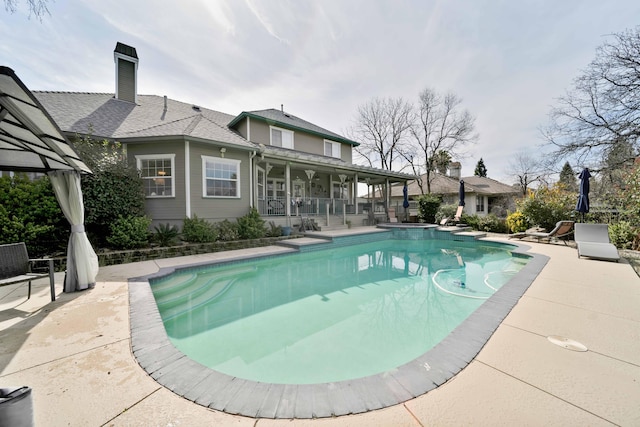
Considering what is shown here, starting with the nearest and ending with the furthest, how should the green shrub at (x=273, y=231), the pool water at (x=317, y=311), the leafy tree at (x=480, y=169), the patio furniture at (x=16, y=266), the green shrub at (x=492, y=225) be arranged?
the pool water at (x=317, y=311) < the patio furniture at (x=16, y=266) < the green shrub at (x=273, y=231) < the green shrub at (x=492, y=225) < the leafy tree at (x=480, y=169)

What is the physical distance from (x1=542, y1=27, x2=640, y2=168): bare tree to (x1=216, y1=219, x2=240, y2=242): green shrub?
1856cm

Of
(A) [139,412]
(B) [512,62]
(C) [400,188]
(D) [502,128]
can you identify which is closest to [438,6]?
(B) [512,62]

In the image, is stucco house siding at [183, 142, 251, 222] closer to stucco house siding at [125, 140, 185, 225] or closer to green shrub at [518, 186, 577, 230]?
stucco house siding at [125, 140, 185, 225]

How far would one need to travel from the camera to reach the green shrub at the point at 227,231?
30.6 ft

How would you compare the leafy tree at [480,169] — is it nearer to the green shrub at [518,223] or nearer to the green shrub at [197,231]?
the green shrub at [518,223]

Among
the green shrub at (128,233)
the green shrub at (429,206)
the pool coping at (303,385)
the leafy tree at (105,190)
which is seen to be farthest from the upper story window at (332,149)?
the pool coping at (303,385)

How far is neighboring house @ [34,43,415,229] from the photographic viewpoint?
9211 millimetres

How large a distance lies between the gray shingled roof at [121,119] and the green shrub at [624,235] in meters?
14.8

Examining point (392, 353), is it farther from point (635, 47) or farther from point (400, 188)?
point (400, 188)

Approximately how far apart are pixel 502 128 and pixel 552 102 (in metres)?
6.00

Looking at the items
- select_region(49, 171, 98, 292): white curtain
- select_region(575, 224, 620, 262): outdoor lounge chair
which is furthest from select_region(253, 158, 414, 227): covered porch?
select_region(575, 224, 620, 262): outdoor lounge chair

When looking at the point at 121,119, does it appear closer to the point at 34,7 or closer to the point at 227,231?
the point at 34,7

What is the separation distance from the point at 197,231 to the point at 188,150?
3.29 m

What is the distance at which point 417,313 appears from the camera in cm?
456
